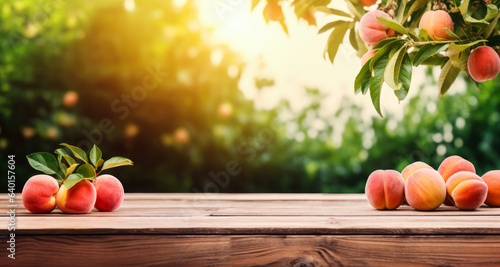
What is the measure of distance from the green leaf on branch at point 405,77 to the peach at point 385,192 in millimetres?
297

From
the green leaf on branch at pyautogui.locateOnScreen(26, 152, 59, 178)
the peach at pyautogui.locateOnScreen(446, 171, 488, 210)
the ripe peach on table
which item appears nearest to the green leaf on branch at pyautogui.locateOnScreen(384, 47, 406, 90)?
the peach at pyautogui.locateOnScreen(446, 171, 488, 210)

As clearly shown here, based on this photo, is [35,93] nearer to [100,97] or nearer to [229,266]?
[100,97]

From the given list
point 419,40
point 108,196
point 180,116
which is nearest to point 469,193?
point 419,40

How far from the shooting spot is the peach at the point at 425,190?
100cm

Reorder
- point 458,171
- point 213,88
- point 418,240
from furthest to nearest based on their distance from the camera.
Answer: point 213,88, point 458,171, point 418,240

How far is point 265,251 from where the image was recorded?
2.40 ft

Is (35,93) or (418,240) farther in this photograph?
(35,93)

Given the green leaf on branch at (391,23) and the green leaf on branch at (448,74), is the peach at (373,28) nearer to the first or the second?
the green leaf on branch at (391,23)

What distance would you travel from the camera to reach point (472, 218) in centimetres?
86

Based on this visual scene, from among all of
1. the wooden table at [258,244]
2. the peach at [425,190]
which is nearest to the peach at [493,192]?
the peach at [425,190]

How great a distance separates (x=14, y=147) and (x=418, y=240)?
197 cm

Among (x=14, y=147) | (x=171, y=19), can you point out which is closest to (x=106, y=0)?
(x=171, y=19)

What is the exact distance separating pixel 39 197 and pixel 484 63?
3.11ft

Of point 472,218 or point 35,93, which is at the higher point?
point 35,93
